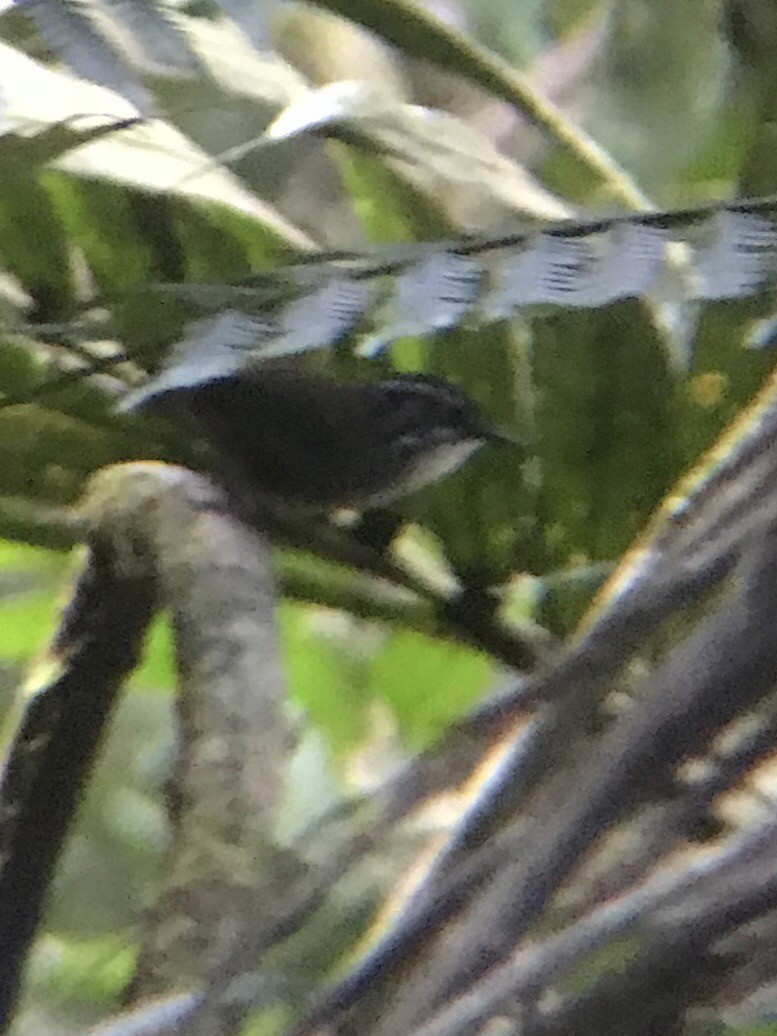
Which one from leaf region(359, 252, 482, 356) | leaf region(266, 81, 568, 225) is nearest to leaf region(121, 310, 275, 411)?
leaf region(359, 252, 482, 356)

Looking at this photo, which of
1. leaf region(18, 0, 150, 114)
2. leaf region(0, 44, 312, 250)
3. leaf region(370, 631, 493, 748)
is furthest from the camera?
leaf region(370, 631, 493, 748)

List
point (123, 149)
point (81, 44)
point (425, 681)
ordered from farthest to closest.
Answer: point (425, 681)
point (123, 149)
point (81, 44)

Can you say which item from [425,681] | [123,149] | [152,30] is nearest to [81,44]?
[152,30]

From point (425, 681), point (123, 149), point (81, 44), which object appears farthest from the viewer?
point (425, 681)

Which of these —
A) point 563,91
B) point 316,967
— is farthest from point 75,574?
point 563,91

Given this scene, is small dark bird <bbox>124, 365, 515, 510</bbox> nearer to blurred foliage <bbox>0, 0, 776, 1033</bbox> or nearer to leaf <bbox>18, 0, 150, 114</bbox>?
blurred foliage <bbox>0, 0, 776, 1033</bbox>

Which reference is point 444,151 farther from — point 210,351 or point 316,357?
point 210,351
